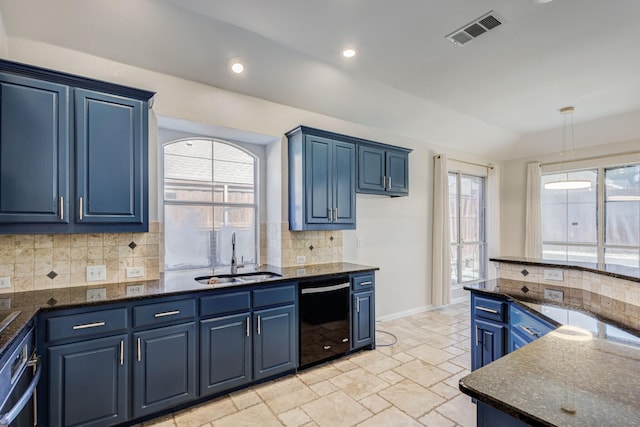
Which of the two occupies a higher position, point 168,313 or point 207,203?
point 207,203

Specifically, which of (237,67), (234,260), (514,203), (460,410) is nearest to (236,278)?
(234,260)

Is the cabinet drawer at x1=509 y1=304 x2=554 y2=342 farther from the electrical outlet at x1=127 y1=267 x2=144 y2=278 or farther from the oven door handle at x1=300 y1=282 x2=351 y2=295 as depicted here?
the electrical outlet at x1=127 y1=267 x2=144 y2=278

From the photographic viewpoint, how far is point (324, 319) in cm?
321

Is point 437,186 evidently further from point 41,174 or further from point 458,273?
point 41,174

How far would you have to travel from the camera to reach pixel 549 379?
110 centimetres

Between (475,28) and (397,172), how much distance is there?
2.01 m

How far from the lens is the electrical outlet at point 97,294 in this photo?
2.18 meters

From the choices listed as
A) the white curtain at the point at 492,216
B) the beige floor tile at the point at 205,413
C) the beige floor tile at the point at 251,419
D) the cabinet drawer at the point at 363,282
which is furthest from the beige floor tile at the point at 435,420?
the white curtain at the point at 492,216

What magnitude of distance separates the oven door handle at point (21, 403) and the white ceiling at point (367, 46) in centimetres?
233

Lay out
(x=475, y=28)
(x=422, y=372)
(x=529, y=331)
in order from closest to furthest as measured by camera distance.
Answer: (x=529, y=331) → (x=475, y=28) → (x=422, y=372)

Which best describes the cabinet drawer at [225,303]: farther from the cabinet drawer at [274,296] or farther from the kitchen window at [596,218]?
the kitchen window at [596,218]

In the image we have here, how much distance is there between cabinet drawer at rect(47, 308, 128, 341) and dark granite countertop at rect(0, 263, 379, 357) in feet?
0.25

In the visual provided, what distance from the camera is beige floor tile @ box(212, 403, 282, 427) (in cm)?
232

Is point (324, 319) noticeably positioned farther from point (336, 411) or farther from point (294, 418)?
point (294, 418)
